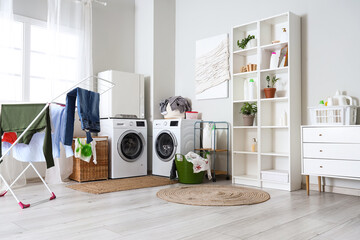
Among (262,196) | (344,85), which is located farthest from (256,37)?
(262,196)

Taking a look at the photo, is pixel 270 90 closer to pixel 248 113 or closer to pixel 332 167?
pixel 248 113

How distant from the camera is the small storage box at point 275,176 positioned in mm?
3744

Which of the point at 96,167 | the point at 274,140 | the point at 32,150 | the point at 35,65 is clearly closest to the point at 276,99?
the point at 274,140

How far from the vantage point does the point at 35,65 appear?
441 centimetres

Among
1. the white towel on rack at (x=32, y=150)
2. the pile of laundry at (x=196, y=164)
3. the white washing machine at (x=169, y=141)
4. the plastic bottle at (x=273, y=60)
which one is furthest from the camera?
the white washing machine at (x=169, y=141)

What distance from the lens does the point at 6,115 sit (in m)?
2.94

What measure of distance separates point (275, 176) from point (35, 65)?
326 centimetres

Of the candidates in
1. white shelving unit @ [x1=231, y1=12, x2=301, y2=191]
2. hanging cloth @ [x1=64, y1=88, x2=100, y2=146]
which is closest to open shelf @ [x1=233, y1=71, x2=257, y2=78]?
white shelving unit @ [x1=231, y1=12, x2=301, y2=191]

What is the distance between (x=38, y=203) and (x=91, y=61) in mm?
2392

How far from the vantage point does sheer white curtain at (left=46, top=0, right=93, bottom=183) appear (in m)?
4.29

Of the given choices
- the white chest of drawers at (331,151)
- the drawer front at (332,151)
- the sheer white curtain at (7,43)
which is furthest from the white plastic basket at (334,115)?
the sheer white curtain at (7,43)

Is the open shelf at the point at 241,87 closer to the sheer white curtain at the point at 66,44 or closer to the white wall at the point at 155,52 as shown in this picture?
the white wall at the point at 155,52

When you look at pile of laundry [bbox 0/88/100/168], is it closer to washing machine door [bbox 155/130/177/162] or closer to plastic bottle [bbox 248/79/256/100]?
washing machine door [bbox 155/130/177/162]

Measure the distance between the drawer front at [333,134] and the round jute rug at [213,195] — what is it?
2.42ft
